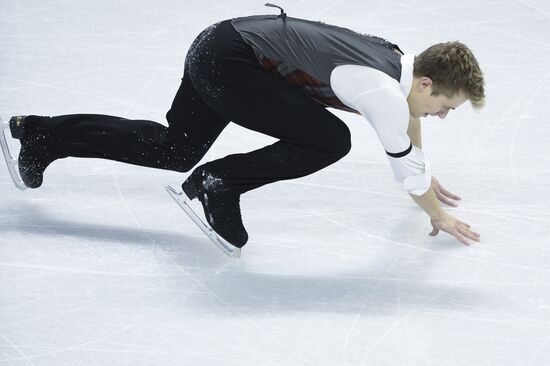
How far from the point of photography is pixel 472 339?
2809 mm

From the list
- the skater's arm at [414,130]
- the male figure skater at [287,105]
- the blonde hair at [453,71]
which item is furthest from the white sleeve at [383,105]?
the skater's arm at [414,130]

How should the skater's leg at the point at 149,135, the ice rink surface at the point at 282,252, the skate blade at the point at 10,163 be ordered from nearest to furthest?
the ice rink surface at the point at 282,252, the skater's leg at the point at 149,135, the skate blade at the point at 10,163

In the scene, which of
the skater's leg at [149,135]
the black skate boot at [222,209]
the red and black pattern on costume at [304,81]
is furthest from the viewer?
the skater's leg at [149,135]

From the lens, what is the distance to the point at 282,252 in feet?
10.7

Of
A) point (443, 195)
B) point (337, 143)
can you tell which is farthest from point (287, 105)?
point (443, 195)

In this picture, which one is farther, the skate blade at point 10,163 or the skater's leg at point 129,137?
the skate blade at point 10,163

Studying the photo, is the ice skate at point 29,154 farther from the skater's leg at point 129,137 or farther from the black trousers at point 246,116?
the black trousers at point 246,116

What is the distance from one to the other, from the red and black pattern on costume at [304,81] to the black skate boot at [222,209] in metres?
0.36

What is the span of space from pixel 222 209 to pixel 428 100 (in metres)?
0.69

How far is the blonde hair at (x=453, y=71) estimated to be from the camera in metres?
2.91

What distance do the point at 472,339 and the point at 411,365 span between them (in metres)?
0.21

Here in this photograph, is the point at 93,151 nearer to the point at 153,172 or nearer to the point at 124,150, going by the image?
the point at 124,150

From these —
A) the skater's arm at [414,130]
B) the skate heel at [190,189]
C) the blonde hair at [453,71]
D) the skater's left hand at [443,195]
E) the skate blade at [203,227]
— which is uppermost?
the blonde hair at [453,71]

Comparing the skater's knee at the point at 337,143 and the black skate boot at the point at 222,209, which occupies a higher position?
the skater's knee at the point at 337,143
